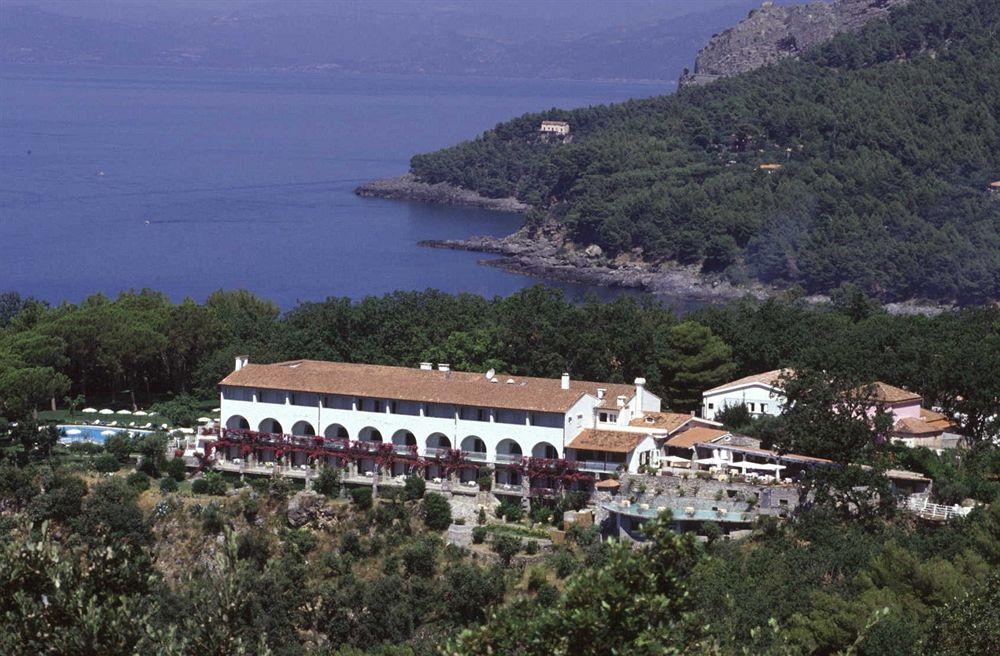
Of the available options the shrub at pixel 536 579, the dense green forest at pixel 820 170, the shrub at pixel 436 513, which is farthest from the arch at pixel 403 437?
the dense green forest at pixel 820 170

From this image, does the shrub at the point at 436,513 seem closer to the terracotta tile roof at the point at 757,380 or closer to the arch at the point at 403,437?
the arch at the point at 403,437

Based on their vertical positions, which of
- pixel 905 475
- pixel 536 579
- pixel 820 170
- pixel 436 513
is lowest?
pixel 536 579

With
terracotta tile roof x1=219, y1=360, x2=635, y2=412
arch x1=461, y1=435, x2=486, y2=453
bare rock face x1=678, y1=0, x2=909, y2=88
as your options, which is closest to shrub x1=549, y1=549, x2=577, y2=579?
terracotta tile roof x1=219, y1=360, x2=635, y2=412

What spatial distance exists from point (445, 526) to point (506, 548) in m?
1.92

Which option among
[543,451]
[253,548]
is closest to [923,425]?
[543,451]

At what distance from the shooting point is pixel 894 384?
33.4 metres

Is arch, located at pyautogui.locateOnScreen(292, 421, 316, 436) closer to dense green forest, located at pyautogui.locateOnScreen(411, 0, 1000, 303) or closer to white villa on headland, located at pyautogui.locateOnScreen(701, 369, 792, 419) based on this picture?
white villa on headland, located at pyautogui.locateOnScreen(701, 369, 792, 419)

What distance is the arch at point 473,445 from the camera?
101 feet

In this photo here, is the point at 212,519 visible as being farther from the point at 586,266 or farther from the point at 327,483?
the point at 586,266

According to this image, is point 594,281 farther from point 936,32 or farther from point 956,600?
point 956,600

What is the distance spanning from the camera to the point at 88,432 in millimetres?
33875

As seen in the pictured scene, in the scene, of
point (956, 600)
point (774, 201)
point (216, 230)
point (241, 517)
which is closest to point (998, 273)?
point (774, 201)

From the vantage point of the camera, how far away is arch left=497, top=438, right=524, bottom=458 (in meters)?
30.5

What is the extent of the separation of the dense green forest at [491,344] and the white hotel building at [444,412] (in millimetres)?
2304
